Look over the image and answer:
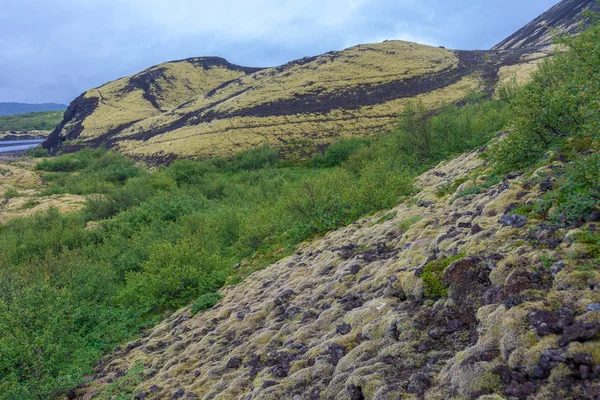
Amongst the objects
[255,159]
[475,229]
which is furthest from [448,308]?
[255,159]

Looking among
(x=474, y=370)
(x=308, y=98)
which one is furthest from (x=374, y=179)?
(x=308, y=98)

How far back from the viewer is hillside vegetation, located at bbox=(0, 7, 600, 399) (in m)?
5.10

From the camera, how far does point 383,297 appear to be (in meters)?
8.38

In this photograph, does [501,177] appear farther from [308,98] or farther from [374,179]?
[308,98]

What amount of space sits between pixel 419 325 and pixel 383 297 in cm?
177

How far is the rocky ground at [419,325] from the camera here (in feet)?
15.2

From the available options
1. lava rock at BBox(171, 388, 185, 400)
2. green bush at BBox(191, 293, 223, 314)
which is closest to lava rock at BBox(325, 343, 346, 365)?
lava rock at BBox(171, 388, 185, 400)

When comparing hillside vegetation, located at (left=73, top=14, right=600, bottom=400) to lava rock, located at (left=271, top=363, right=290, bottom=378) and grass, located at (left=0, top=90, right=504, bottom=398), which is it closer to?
lava rock, located at (left=271, top=363, right=290, bottom=378)

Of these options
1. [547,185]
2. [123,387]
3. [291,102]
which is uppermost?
[291,102]

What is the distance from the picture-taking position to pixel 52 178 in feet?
271

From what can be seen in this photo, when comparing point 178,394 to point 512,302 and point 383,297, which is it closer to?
point 383,297

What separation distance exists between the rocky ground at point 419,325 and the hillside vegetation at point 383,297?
4cm

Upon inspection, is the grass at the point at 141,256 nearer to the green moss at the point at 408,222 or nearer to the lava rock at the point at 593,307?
the green moss at the point at 408,222

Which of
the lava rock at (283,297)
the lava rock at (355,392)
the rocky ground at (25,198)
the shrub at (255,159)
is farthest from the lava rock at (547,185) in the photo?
the shrub at (255,159)
